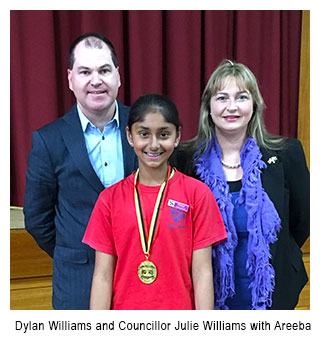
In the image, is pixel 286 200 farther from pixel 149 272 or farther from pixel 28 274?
pixel 28 274

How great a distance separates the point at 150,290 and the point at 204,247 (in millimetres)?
188

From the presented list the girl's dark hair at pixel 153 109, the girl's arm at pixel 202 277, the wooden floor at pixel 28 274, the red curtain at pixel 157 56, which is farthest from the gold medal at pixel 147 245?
the red curtain at pixel 157 56

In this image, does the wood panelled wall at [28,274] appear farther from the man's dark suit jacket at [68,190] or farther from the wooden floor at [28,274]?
the man's dark suit jacket at [68,190]

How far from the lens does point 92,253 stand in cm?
151

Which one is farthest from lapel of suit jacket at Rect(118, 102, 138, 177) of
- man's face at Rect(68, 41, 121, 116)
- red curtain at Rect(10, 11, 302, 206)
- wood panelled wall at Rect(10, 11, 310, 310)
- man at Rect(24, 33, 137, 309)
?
red curtain at Rect(10, 11, 302, 206)

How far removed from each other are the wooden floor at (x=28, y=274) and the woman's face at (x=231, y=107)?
1093 mm

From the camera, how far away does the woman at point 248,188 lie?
1.44 meters

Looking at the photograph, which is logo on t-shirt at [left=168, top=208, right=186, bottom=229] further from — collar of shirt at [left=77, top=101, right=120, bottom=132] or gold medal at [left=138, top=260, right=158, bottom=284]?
collar of shirt at [left=77, top=101, right=120, bottom=132]

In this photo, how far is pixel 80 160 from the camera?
147 cm

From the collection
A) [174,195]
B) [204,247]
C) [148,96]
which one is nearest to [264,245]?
[204,247]

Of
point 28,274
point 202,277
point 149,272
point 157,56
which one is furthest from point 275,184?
point 157,56

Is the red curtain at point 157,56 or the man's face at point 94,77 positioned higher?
the red curtain at point 157,56

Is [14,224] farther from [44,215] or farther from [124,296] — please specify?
[124,296]

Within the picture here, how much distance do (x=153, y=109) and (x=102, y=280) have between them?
0.49 metres
